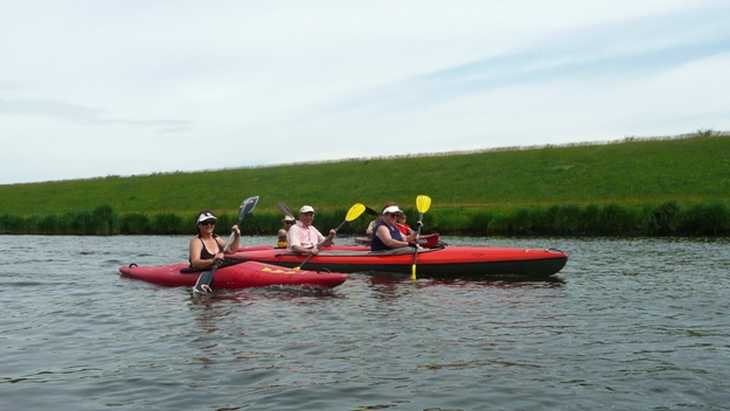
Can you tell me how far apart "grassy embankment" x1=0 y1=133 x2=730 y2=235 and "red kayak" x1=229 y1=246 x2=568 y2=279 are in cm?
1230

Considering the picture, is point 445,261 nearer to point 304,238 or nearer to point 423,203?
point 304,238

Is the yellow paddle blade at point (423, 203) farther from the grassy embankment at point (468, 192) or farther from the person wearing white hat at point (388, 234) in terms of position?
the grassy embankment at point (468, 192)

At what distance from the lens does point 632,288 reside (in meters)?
12.7

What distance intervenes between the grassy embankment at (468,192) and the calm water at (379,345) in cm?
1233

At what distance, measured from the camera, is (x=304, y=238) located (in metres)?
15.6

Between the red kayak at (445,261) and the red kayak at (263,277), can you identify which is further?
the red kayak at (445,261)

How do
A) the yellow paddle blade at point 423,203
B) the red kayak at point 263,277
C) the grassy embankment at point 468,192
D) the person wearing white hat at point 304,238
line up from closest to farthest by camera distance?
1. the red kayak at point 263,277
2. the person wearing white hat at point 304,238
3. the yellow paddle blade at point 423,203
4. the grassy embankment at point 468,192

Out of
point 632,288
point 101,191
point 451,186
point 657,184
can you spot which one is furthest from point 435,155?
point 632,288

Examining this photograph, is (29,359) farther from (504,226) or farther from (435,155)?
(435,155)

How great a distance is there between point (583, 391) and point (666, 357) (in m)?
1.62

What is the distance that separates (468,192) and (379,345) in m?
29.9

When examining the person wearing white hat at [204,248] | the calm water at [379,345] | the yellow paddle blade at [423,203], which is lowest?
the calm water at [379,345]

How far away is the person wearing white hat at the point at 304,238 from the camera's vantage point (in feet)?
49.8

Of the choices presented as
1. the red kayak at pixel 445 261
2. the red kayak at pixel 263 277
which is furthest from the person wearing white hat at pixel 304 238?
the red kayak at pixel 263 277
